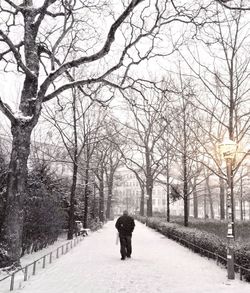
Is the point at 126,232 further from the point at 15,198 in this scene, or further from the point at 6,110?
the point at 6,110

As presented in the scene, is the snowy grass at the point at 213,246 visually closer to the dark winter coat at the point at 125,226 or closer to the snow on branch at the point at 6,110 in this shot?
the dark winter coat at the point at 125,226

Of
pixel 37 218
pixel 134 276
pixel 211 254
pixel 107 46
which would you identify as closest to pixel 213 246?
pixel 211 254

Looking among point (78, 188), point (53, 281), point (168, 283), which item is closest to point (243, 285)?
point (168, 283)

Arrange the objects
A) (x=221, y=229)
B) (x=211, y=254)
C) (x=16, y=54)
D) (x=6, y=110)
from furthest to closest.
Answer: (x=221, y=229)
(x=211, y=254)
(x=16, y=54)
(x=6, y=110)

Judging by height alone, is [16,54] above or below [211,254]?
above

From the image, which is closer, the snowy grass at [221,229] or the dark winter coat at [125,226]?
the dark winter coat at [125,226]

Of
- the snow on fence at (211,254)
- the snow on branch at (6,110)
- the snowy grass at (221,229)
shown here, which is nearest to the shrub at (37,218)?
the snow on branch at (6,110)

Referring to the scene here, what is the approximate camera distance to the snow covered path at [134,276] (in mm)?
8844

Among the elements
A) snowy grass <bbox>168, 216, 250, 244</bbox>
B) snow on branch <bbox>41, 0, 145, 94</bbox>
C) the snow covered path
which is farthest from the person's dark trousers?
snow on branch <bbox>41, 0, 145, 94</bbox>

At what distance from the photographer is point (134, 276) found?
10.5 metres

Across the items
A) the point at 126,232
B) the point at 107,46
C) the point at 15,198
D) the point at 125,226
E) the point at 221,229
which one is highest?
the point at 107,46

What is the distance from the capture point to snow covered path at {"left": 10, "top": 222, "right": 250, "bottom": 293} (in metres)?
8.84

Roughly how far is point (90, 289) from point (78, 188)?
26.4 meters

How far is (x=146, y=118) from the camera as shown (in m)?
40.3
